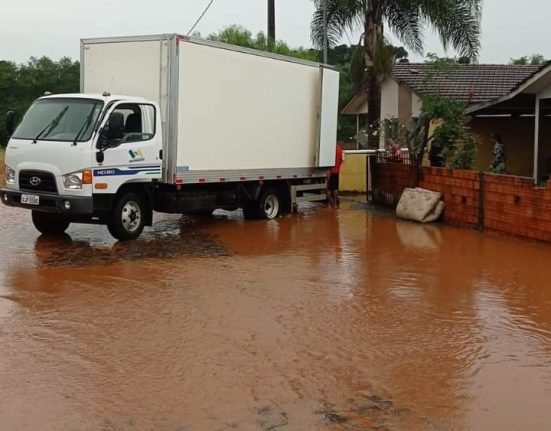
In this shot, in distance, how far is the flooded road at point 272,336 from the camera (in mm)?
4945

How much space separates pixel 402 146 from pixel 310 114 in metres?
3.64

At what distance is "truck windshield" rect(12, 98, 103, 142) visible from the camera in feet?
36.6

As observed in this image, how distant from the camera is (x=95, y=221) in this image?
38.5 feet

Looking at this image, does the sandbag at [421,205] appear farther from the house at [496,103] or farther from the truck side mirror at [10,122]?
the truck side mirror at [10,122]

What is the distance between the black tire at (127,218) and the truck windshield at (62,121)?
1.28m

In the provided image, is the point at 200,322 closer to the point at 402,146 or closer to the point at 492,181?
the point at 492,181

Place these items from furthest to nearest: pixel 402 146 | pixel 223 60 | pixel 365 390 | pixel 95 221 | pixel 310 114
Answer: pixel 402 146
pixel 310 114
pixel 223 60
pixel 95 221
pixel 365 390

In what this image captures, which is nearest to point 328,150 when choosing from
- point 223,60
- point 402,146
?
point 402,146

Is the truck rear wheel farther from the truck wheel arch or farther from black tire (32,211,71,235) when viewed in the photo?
black tire (32,211,71,235)

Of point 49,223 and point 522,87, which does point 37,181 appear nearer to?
point 49,223

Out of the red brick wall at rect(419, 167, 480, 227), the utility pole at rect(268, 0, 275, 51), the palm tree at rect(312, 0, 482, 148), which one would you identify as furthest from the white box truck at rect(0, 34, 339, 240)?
the utility pole at rect(268, 0, 275, 51)

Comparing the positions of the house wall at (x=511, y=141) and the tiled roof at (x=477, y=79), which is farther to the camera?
the tiled roof at (x=477, y=79)

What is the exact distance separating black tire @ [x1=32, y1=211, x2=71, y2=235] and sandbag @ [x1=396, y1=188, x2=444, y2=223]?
6974 mm

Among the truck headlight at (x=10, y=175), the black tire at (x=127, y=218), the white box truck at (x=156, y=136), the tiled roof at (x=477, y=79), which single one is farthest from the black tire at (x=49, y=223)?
the tiled roof at (x=477, y=79)
